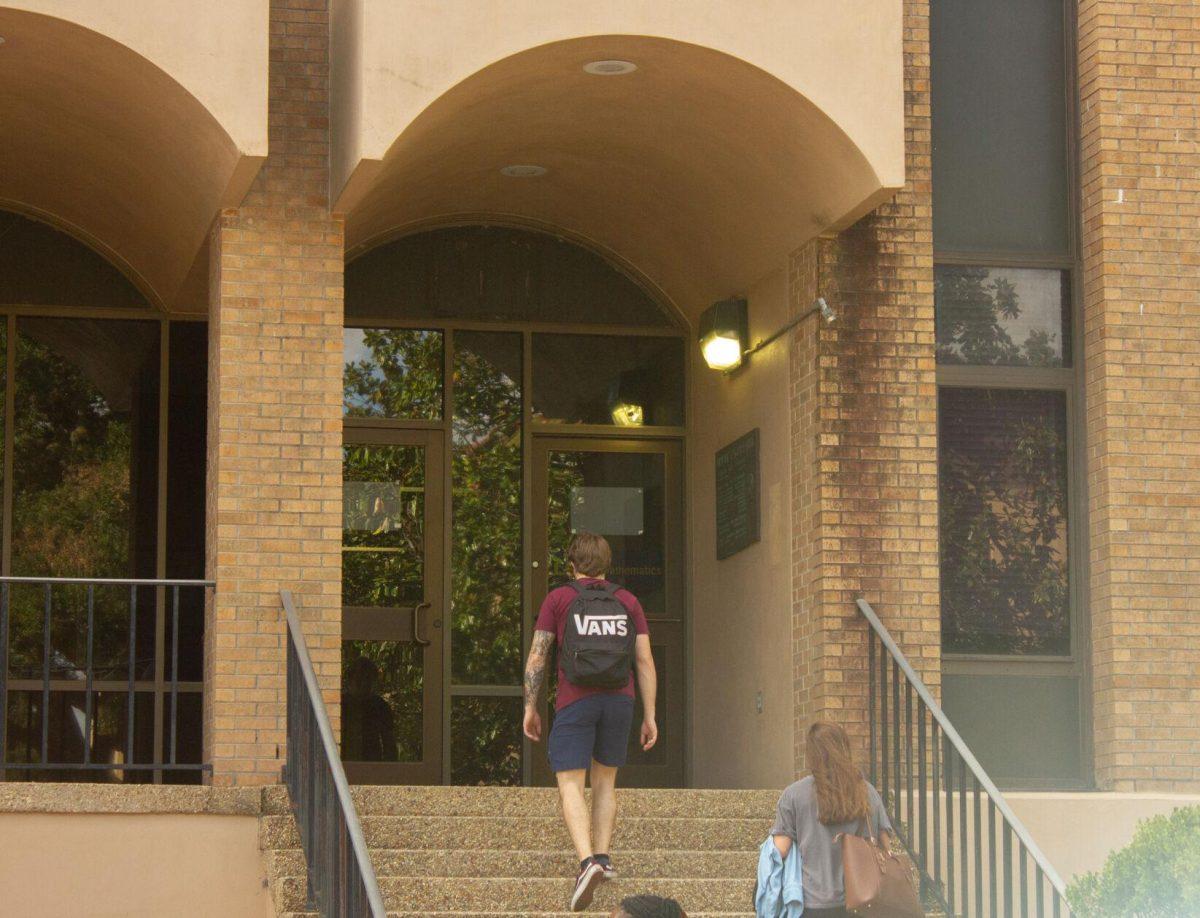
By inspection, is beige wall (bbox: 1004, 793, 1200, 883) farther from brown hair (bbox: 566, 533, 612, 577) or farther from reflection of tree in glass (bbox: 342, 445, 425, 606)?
reflection of tree in glass (bbox: 342, 445, 425, 606)

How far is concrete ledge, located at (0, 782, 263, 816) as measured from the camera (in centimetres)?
848

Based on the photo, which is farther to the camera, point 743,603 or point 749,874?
point 743,603

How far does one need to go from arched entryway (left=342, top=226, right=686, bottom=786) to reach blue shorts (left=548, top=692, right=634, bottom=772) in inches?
149

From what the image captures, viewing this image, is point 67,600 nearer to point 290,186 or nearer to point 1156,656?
point 290,186

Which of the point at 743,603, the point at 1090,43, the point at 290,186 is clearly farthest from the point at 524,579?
the point at 1090,43

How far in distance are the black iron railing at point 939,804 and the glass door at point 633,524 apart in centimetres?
259

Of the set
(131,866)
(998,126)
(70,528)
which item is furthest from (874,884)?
(70,528)

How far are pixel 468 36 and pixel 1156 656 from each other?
15.7 ft

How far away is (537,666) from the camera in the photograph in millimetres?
8266

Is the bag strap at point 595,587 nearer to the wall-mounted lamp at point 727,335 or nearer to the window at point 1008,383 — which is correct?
the window at point 1008,383

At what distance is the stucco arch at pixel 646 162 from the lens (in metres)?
9.31

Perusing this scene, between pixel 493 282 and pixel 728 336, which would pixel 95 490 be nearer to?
pixel 493 282

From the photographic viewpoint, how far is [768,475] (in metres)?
10.8

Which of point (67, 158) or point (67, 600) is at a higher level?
point (67, 158)
